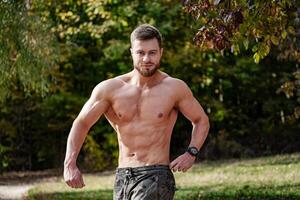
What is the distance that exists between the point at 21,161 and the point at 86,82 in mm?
3412

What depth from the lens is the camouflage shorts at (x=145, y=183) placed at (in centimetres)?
436

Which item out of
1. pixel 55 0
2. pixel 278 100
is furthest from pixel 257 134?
pixel 55 0

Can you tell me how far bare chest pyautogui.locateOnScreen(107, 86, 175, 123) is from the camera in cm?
455

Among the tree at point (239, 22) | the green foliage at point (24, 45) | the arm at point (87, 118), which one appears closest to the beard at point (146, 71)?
the arm at point (87, 118)

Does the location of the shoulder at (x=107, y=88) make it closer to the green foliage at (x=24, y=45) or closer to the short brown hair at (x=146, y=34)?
the short brown hair at (x=146, y=34)

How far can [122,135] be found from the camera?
462 centimetres

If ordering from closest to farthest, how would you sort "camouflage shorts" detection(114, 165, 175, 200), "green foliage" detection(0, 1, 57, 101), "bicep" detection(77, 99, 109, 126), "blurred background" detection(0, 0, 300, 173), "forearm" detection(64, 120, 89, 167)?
"camouflage shorts" detection(114, 165, 175, 200) → "forearm" detection(64, 120, 89, 167) → "bicep" detection(77, 99, 109, 126) → "green foliage" detection(0, 1, 57, 101) → "blurred background" detection(0, 0, 300, 173)

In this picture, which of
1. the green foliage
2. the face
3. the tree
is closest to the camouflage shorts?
the face

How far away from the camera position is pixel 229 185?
12.2 m

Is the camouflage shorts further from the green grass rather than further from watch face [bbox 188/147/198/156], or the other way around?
the green grass

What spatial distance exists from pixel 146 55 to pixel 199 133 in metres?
0.65

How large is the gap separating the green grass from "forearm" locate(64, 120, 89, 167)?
5.97 meters

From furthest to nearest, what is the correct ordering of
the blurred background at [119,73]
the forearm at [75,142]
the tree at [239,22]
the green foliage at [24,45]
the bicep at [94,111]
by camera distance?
the blurred background at [119,73] < the green foliage at [24,45] < the tree at [239,22] < the bicep at [94,111] < the forearm at [75,142]

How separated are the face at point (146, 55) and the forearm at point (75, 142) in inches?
22.0
